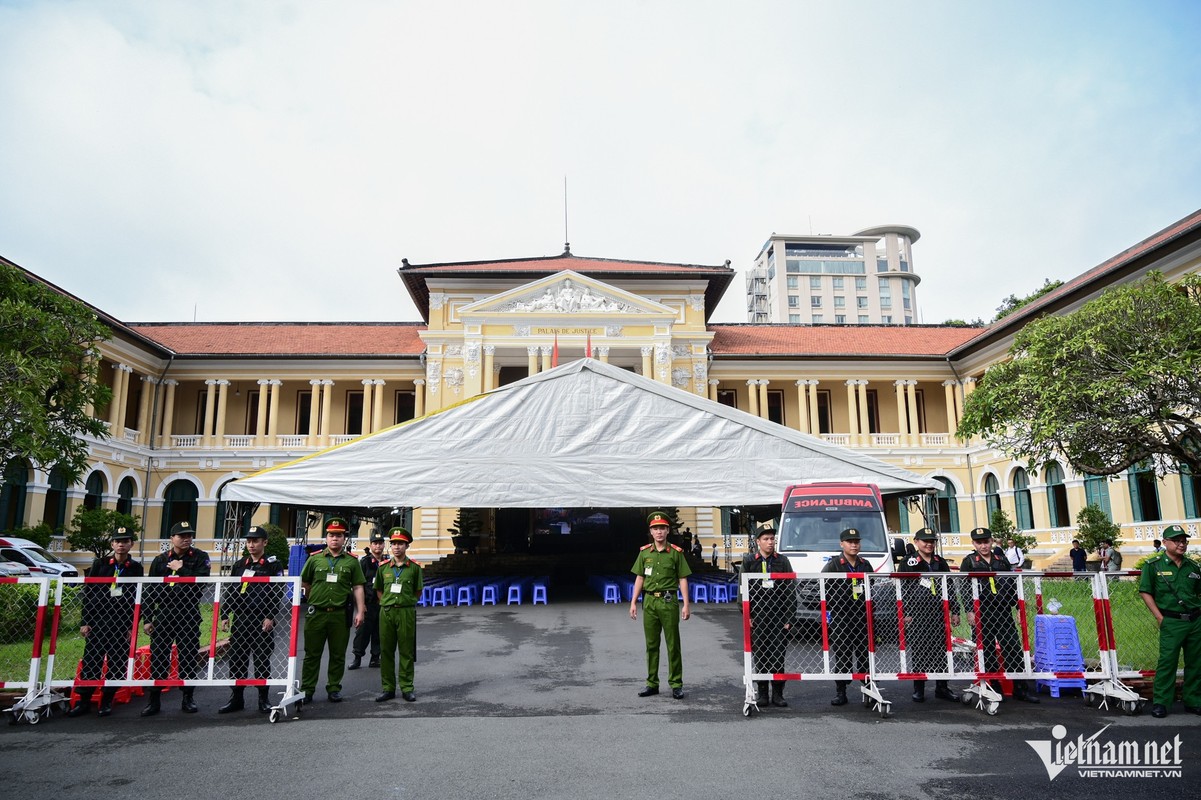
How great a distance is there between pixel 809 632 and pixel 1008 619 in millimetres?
2990

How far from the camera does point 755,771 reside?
17.8 ft

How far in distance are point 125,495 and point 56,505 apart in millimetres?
4697

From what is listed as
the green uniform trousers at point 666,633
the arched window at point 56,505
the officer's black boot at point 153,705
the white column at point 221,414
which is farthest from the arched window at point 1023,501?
the arched window at point 56,505

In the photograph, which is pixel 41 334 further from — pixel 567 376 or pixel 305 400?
pixel 305 400

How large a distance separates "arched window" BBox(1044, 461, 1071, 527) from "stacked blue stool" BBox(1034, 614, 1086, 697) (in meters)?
23.4

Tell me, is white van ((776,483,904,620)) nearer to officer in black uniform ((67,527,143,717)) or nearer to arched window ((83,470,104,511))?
officer in black uniform ((67,527,143,717))

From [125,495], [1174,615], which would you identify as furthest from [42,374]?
[125,495]

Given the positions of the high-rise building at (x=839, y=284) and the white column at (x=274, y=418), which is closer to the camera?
the white column at (x=274, y=418)

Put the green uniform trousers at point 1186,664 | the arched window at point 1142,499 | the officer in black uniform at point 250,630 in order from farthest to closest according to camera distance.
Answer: the arched window at point 1142,499 → the officer in black uniform at point 250,630 → the green uniform trousers at point 1186,664

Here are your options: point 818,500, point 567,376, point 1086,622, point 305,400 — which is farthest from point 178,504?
point 1086,622

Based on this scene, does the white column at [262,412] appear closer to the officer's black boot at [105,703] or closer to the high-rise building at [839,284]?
the officer's black boot at [105,703]

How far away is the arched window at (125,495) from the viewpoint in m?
31.4

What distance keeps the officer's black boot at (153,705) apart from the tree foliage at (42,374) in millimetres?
8195

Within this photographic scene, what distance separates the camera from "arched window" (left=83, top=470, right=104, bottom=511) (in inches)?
1141
